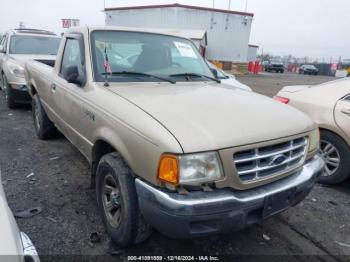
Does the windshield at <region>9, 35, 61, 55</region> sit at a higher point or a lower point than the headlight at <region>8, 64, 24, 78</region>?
higher

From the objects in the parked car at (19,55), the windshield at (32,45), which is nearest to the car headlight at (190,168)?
the parked car at (19,55)

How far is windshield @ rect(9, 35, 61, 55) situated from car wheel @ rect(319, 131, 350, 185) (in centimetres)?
685

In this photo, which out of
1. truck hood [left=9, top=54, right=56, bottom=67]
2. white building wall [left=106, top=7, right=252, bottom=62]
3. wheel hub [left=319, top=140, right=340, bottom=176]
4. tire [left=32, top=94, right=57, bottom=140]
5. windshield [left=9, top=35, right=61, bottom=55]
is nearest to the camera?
wheel hub [left=319, top=140, right=340, bottom=176]

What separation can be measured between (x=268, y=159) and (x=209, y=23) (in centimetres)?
2759

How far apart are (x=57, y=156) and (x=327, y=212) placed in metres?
3.70

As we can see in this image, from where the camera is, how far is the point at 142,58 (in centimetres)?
342

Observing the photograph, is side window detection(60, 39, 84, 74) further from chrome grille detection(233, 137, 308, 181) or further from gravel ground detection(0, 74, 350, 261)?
chrome grille detection(233, 137, 308, 181)

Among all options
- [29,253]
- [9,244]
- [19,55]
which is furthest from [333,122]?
[19,55]

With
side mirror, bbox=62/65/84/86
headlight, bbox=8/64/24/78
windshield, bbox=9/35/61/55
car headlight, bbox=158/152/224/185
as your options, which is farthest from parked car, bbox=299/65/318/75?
car headlight, bbox=158/152/224/185

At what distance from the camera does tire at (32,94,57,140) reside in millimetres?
5016

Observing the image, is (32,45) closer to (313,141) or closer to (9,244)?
(313,141)

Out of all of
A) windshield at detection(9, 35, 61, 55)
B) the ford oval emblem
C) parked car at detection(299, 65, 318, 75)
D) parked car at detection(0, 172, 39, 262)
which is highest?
windshield at detection(9, 35, 61, 55)

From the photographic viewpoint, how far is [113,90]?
2.85m

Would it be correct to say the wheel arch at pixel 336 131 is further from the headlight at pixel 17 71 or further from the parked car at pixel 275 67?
the parked car at pixel 275 67
